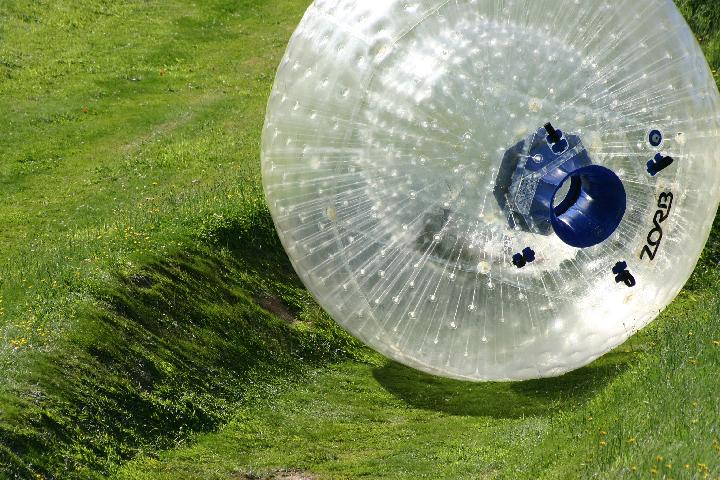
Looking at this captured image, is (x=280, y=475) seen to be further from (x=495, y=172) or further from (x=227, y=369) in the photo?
(x=495, y=172)

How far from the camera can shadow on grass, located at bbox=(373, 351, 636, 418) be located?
483 inches

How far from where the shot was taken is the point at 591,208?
352 inches

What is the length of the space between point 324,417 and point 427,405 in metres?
1.31

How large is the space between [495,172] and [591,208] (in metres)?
1.21

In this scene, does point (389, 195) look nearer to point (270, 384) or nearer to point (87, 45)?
point (270, 384)

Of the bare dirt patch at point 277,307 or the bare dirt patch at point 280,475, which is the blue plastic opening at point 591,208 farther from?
the bare dirt patch at point 277,307

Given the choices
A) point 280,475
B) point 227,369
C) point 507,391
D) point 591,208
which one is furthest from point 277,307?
point 591,208

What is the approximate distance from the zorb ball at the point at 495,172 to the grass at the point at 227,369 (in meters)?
1.43

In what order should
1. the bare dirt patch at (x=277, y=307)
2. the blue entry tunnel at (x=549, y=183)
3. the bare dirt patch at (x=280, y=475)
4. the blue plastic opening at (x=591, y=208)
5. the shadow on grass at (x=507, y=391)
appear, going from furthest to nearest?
the bare dirt patch at (x=277, y=307) < the shadow on grass at (x=507, y=391) < the bare dirt patch at (x=280, y=475) < the blue plastic opening at (x=591, y=208) < the blue entry tunnel at (x=549, y=183)

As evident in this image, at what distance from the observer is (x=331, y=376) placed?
1358cm

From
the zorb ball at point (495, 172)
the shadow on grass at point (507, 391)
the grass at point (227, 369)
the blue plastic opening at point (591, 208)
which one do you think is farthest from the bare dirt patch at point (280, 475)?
the blue plastic opening at point (591, 208)

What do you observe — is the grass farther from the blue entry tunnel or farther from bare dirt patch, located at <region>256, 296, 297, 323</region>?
the blue entry tunnel

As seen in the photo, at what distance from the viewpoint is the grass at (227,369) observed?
34.2 feet

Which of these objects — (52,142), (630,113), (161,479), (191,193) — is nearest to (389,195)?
(630,113)
